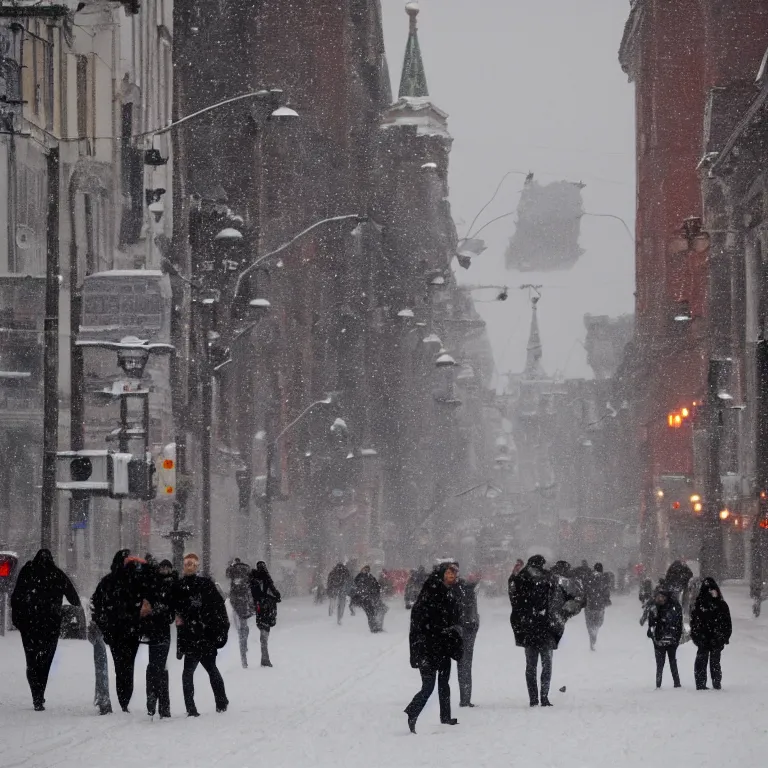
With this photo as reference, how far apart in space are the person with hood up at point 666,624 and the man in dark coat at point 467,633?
2130 mm

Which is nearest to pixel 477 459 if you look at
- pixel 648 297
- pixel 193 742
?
pixel 648 297

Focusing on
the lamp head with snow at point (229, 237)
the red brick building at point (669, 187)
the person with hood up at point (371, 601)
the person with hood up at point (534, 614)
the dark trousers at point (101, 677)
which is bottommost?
the person with hood up at point (371, 601)

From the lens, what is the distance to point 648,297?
135m

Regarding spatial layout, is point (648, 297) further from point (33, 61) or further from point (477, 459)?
point (33, 61)

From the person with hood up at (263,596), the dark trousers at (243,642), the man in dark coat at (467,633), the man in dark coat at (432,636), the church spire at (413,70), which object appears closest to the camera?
the man in dark coat at (432,636)

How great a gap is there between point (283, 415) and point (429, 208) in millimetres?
51215

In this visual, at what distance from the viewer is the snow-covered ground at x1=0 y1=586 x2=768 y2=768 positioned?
11633 mm

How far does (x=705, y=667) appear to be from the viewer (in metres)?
18.0

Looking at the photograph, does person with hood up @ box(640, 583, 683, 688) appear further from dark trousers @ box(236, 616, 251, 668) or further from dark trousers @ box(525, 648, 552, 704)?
dark trousers @ box(236, 616, 251, 668)

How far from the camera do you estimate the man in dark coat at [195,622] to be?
14.2 meters

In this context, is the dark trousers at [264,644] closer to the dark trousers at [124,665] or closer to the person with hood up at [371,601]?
the dark trousers at [124,665]

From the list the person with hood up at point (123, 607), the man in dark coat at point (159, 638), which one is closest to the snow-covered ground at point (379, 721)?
the man in dark coat at point (159, 638)

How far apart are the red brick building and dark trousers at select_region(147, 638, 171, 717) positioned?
79.5m

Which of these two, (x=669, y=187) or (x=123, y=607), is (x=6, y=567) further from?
(x=669, y=187)
